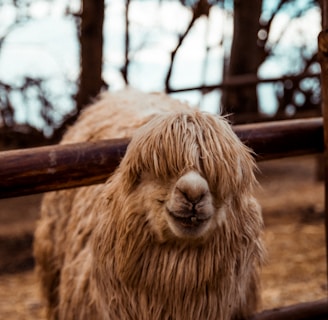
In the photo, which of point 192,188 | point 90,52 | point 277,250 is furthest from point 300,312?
point 90,52

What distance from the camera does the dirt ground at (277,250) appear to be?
15.5 feet

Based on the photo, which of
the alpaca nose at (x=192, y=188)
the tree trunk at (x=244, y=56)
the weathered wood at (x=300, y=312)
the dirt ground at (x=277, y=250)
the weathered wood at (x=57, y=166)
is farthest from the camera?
the tree trunk at (x=244, y=56)

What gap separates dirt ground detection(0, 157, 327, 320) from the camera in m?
4.73

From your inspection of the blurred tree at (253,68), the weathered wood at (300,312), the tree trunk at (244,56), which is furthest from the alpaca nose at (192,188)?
the tree trunk at (244,56)

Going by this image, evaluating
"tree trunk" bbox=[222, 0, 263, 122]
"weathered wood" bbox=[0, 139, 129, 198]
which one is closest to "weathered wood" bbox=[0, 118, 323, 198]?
"weathered wood" bbox=[0, 139, 129, 198]

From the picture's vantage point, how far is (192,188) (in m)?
2.08

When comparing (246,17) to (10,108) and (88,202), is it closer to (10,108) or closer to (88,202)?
(10,108)

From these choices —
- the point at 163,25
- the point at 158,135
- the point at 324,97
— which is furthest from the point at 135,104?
the point at 163,25

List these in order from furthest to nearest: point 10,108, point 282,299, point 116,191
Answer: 1. point 10,108
2. point 282,299
3. point 116,191

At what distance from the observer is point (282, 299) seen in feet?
15.2

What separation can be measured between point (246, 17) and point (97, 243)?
178 inches

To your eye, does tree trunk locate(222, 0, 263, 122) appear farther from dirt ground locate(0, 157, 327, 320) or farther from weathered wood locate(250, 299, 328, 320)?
weathered wood locate(250, 299, 328, 320)

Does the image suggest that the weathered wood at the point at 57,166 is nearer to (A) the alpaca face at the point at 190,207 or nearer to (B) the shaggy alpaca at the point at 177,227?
(B) the shaggy alpaca at the point at 177,227

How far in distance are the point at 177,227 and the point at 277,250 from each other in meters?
4.00
